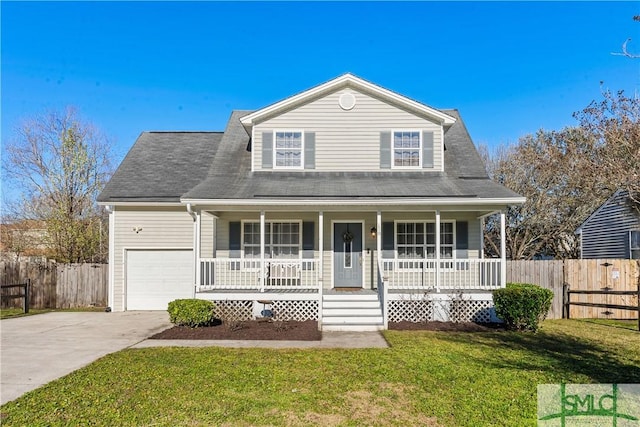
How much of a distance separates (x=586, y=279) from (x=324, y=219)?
8214 mm

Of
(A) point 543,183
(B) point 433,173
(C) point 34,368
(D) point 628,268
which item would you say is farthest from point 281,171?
(A) point 543,183

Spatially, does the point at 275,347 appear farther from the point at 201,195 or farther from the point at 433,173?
the point at 433,173

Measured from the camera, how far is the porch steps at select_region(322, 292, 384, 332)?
1006 centimetres

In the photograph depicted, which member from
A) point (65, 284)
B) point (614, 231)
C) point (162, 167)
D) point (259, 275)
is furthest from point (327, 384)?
point (614, 231)

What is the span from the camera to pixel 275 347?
26.7 ft

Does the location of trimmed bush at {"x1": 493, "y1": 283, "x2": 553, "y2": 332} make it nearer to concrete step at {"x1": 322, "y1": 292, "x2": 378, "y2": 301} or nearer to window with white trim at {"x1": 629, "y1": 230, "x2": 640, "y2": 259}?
concrete step at {"x1": 322, "y1": 292, "x2": 378, "y2": 301}

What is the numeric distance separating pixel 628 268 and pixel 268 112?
Result: 12018mm

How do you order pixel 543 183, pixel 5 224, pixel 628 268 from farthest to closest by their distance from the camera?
pixel 543 183 → pixel 5 224 → pixel 628 268

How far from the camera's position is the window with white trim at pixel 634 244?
14727 mm

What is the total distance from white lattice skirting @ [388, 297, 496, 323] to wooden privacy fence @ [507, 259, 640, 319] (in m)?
2.33

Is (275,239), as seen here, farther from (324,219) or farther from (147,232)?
(147,232)

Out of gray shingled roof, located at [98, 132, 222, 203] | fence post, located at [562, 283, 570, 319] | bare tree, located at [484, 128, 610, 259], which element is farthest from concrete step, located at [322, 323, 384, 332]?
bare tree, located at [484, 128, 610, 259]

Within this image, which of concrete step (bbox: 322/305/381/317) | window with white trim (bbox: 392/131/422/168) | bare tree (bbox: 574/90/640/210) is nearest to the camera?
bare tree (bbox: 574/90/640/210)

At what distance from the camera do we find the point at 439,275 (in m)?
11.2
